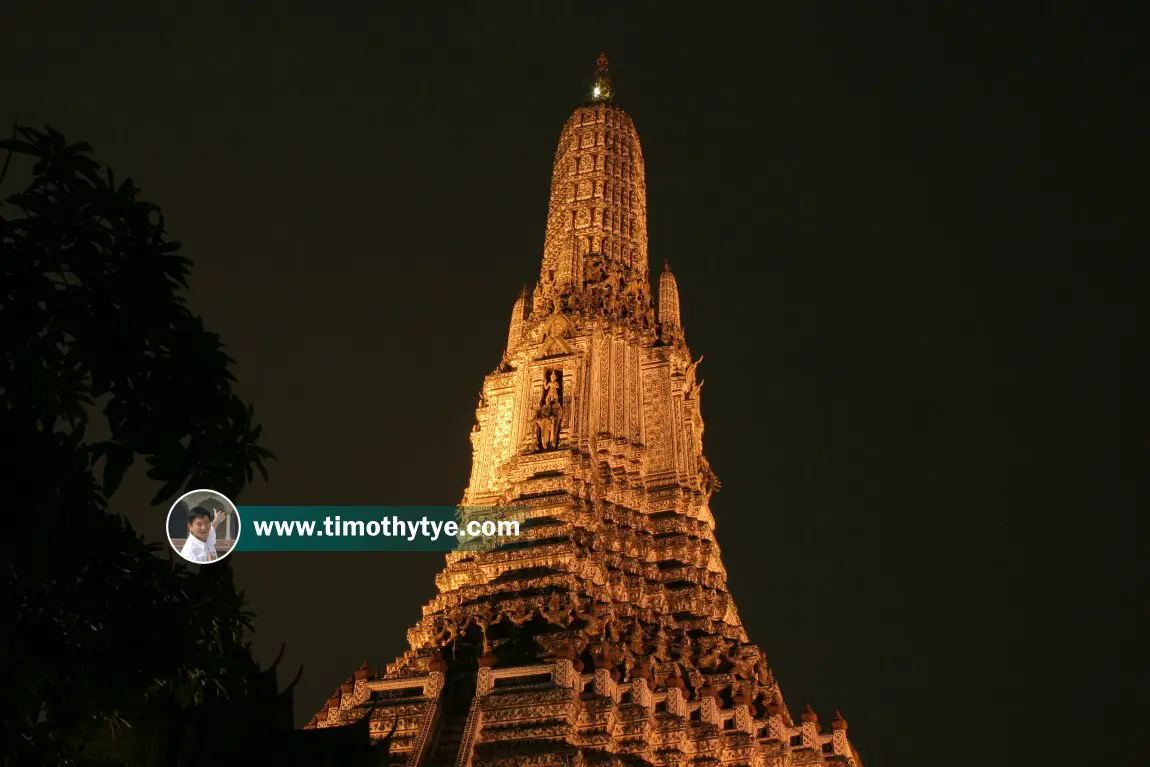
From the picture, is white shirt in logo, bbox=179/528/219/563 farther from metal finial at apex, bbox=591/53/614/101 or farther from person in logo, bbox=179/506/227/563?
metal finial at apex, bbox=591/53/614/101

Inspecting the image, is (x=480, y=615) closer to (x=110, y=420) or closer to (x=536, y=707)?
(x=536, y=707)

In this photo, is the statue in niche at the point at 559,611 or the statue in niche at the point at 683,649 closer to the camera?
the statue in niche at the point at 559,611

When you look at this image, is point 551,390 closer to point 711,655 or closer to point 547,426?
point 547,426

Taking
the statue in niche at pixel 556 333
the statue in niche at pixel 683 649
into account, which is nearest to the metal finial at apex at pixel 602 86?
the statue in niche at pixel 556 333

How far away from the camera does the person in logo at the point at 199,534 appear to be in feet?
34.6

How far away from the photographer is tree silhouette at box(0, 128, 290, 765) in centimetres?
680

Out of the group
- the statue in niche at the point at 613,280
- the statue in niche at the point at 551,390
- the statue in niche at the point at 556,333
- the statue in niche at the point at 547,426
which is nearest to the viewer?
the statue in niche at the point at 547,426

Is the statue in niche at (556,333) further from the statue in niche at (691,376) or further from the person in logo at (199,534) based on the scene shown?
the person in logo at (199,534)

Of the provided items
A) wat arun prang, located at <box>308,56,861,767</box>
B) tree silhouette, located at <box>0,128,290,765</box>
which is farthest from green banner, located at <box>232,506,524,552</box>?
tree silhouette, located at <box>0,128,290,765</box>

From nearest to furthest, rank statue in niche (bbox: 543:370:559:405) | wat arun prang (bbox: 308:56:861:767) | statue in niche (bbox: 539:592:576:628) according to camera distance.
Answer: wat arun prang (bbox: 308:56:861:767), statue in niche (bbox: 539:592:576:628), statue in niche (bbox: 543:370:559:405)

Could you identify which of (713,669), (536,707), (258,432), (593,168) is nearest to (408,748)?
(536,707)

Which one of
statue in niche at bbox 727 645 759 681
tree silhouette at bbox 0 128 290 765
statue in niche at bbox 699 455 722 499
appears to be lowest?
tree silhouette at bbox 0 128 290 765

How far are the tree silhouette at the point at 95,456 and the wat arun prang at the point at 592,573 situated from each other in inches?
659

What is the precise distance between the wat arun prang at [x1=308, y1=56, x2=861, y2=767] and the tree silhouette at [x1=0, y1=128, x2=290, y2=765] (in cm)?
1674
